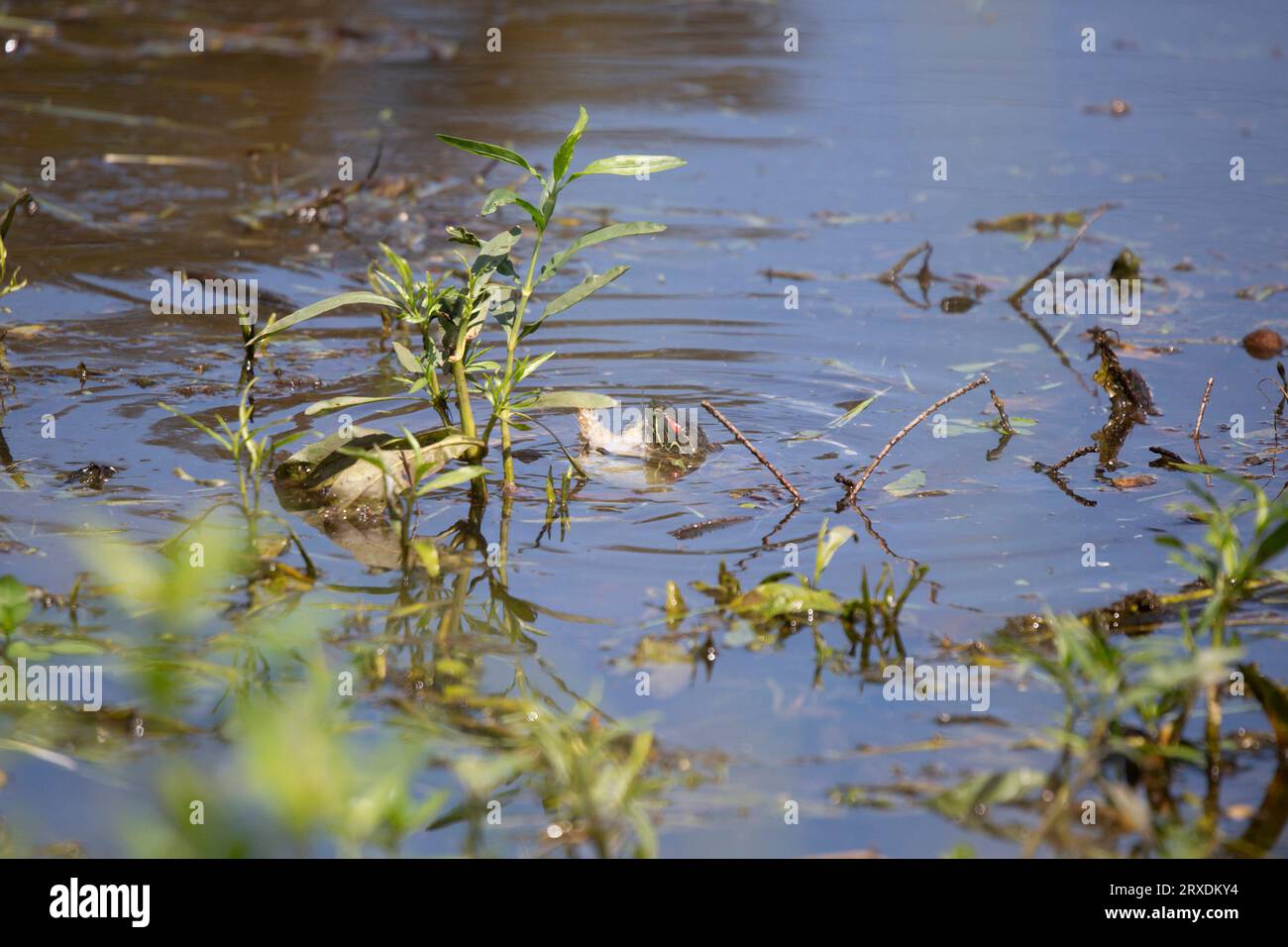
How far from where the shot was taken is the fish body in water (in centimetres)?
362

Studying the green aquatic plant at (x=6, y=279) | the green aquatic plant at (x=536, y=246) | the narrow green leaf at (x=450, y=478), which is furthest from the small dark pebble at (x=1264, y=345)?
the green aquatic plant at (x=6, y=279)

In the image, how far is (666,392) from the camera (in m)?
4.09

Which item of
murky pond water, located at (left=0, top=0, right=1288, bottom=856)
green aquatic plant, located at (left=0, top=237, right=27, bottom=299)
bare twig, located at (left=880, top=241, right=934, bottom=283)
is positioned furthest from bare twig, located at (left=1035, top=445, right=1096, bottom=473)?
green aquatic plant, located at (left=0, top=237, right=27, bottom=299)

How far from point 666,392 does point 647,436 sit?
463mm

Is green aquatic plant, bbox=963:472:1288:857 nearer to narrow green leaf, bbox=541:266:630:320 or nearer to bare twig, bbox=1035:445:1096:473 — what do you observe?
bare twig, bbox=1035:445:1096:473

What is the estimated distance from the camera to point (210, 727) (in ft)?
7.79

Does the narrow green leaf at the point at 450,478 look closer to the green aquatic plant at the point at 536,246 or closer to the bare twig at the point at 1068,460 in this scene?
the green aquatic plant at the point at 536,246

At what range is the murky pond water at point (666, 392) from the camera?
2.32 m

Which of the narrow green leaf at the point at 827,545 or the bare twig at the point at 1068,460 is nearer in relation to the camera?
the narrow green leaf at the point at 827,545

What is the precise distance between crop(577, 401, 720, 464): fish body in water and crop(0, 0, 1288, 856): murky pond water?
0.31 ft

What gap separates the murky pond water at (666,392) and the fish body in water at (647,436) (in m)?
0.09
